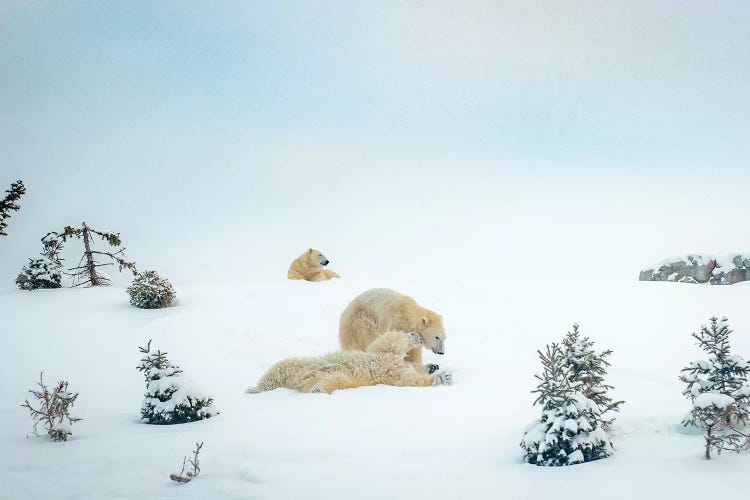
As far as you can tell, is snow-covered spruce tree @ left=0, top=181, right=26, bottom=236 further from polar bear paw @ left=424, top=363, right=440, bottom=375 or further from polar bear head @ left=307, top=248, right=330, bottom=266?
polar bear head @ left=307, top=248, right=330, bottom=266

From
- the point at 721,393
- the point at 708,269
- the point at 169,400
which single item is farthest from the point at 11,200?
the point at 708,269

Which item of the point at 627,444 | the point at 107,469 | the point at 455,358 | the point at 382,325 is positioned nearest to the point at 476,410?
the point at 627,444

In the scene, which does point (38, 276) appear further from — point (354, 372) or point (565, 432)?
point (565, 432)

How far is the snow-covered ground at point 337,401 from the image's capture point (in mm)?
3506

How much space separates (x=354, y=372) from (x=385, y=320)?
105 inches

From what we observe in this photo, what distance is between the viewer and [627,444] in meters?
4.00

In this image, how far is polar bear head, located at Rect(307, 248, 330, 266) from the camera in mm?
16578

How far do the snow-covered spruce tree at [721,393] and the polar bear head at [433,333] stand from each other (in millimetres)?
5255

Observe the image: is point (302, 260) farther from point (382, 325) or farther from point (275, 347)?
point (382, 325)

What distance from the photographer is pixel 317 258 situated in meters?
16.6

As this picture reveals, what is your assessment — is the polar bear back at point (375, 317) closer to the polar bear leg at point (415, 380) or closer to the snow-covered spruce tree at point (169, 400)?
the polar bear leg at point (415, 380)

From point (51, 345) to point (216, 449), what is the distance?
752 cm

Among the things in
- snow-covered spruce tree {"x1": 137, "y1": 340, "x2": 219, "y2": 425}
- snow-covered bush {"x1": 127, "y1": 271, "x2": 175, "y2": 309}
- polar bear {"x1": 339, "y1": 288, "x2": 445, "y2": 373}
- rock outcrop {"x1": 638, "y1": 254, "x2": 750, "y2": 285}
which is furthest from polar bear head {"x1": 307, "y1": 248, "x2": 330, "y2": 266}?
snow-covered spruce tree {"x1": 137, "y1": 340, "x2": 219, "y2": 425}

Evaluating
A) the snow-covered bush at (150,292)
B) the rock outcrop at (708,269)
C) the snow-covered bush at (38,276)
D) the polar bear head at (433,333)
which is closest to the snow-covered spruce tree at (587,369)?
the polar bear head at (433,333)
